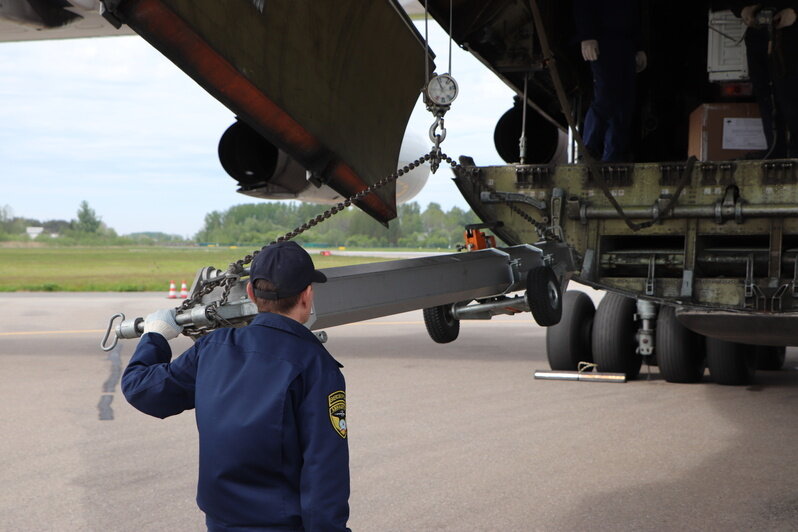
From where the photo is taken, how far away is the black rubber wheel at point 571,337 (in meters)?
7.50

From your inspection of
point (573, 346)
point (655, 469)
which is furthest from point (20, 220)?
point (655, 469)

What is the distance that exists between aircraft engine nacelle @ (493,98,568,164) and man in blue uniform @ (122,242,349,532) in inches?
168

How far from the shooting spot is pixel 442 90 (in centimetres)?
373

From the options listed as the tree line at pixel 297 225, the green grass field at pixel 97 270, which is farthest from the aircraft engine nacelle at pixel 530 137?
the green grass field at pixel 97 270

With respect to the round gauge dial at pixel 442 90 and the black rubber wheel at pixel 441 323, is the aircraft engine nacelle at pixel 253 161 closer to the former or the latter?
the black rubber wheel at pixel 441 323

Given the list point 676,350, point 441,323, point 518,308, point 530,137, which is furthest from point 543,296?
point 676,350

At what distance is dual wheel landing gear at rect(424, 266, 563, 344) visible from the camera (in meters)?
3.86

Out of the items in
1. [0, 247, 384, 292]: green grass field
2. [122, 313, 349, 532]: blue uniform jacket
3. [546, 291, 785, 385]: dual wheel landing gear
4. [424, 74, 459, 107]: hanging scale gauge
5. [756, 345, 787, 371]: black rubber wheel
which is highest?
[424, 74, 459, 107]: hanging scale gauge

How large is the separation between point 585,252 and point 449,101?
1.65 meters

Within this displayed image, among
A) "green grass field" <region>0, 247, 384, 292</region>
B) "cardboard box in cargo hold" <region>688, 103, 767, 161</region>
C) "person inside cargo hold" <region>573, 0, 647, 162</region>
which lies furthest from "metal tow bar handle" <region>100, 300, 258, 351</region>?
"green grass field" <region>0, 247, 384, 292</region>

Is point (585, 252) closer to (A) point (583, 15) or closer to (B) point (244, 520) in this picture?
(A) point (583, 15)

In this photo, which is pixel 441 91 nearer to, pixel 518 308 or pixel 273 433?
pixel 518 308

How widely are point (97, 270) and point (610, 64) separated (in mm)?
31829

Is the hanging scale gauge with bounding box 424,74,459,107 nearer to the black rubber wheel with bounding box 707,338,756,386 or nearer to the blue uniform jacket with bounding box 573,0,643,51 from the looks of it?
the blue uniform jacket with bounding box 573,0,643,51
